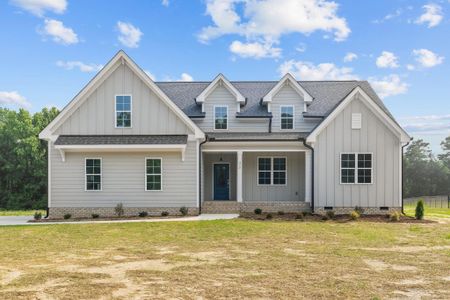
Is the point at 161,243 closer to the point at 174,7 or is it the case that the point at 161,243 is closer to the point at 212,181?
the point at 212,181

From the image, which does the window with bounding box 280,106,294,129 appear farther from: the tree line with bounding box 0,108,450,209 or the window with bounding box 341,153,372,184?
the tree line with bounding box 0,108,450,209

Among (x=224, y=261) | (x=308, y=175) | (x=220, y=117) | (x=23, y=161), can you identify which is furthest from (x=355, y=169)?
(x=23, y=161)

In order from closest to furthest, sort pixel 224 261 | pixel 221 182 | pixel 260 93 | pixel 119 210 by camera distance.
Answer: pixel 224 261
pixel 119 210
pixel 221 182
pixel 260 93

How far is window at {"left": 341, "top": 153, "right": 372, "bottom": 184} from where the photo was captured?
20344 mm

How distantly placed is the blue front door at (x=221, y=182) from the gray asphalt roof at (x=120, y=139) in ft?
14.2

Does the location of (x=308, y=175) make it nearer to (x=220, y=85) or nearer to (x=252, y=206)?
(x=252, y=206)

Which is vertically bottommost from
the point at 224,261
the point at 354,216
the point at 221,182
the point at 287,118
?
the point at 354,216

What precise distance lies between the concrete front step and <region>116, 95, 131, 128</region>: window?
588cm

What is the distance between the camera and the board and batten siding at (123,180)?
20.3m

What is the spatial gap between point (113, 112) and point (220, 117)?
6094mm

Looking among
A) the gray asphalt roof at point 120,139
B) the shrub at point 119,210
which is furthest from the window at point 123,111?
the shrub at point 119,210

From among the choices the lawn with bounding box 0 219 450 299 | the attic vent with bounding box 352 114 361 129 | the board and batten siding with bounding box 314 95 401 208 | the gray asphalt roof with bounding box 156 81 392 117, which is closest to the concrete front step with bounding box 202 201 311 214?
the board and batten siding with bounding box 314 95 401 208

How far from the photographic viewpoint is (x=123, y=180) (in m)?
20.5

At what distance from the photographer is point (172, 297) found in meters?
6.96
